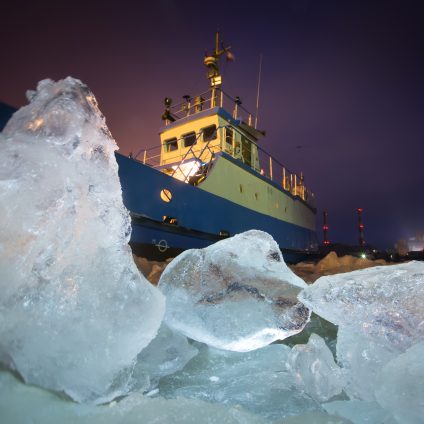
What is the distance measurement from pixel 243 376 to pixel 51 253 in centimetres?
107

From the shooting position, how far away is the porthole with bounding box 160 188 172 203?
5246 mm

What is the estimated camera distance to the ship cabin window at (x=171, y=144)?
9672 mm

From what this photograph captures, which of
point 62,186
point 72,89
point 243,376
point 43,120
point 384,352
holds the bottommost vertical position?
point 243,376

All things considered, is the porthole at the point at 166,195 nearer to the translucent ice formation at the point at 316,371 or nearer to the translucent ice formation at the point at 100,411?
the translucent ice formation at the point at 316,371

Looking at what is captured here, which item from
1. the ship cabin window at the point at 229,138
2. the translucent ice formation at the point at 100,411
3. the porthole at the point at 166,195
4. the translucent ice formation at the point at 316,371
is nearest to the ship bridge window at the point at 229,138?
the ship cabin window at the point at 229,138

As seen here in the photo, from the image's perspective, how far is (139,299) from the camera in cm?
132

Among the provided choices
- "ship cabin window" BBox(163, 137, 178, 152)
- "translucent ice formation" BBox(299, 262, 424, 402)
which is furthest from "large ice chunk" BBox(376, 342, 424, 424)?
"ship cabin window" BBox(163, 137, 178, 152)

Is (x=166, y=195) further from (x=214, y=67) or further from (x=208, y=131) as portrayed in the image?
(x=214, y=67)

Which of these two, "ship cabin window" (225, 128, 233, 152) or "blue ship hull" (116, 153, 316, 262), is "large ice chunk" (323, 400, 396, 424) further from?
"ship cabin window" (225, 128, 233, 152)

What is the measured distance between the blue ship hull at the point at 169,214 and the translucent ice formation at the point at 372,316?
3.71m

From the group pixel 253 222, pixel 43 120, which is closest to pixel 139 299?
pixel 43 120

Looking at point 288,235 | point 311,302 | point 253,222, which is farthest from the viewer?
point 288,235

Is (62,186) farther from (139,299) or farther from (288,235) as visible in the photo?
(288,235)

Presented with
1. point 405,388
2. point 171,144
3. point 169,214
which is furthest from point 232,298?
point 171,144
